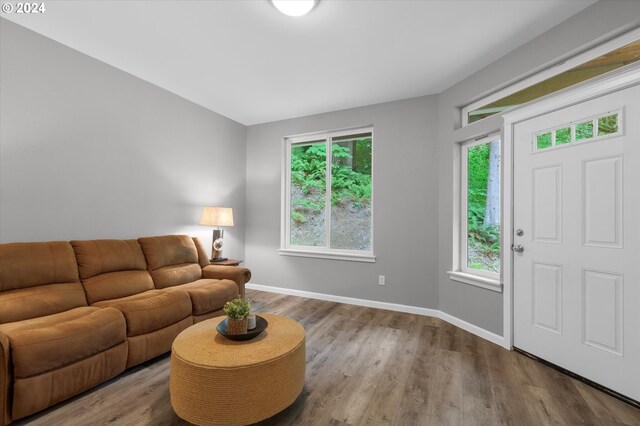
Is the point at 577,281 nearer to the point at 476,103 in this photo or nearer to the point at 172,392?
the point at 476,103

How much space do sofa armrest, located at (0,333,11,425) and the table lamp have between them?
7.28ft

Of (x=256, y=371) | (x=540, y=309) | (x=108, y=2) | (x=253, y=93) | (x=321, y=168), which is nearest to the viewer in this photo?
(x=256, y=371)

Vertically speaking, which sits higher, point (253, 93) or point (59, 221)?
point (253, 93)

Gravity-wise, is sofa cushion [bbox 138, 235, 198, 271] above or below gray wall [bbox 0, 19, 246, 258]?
below

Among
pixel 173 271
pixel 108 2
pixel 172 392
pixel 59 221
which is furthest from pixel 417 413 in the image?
pixel 108 2

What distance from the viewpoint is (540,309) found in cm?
239

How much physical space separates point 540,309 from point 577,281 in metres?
0.39

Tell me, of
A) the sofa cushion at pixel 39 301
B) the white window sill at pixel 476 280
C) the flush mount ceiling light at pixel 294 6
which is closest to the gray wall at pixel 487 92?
the white window sill at pixel 476 280

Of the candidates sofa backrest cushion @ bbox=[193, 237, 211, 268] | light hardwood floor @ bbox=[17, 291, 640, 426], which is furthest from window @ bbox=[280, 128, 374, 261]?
light hardwood floor @ bbox=[17, 291, 640, 426]

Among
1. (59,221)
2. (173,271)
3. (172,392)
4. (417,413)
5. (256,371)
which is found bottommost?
(417,413)

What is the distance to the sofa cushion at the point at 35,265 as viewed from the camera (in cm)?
203

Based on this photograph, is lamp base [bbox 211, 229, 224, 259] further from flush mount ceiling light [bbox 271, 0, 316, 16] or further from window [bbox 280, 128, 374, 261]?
flush mount ceiling light [bbox 271, 0, 316, 16]

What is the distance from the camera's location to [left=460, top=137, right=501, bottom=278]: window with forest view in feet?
9.69

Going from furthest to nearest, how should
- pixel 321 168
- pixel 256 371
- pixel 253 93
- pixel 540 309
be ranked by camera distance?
pixel 321 168 → pixel 253 93 → pixel 540 309 → pixel 256 371
